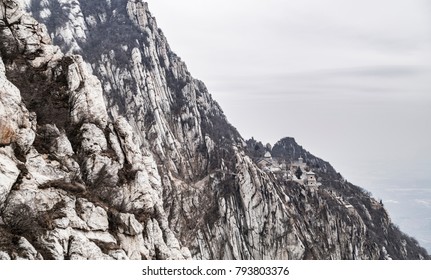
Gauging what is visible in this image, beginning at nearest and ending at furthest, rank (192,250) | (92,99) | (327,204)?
(92,99)
(192,250)
(327,204)

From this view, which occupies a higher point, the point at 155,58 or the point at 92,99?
the point at 155,58

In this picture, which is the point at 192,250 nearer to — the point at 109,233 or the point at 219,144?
the point at 219,144

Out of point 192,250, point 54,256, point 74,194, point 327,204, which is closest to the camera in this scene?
point 54,256

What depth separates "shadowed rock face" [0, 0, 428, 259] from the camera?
58.5ft

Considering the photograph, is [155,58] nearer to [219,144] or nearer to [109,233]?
[219,144]

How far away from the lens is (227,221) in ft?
217

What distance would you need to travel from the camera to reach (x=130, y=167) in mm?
25000

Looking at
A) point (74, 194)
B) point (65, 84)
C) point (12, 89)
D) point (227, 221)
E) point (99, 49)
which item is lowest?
point (227, 221)

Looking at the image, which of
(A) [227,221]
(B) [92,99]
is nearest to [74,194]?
(B) [92,99]

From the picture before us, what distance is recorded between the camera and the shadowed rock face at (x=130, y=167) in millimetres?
17828

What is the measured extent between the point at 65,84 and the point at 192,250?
1593 inches

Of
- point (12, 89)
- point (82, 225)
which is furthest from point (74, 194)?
point (12, 89)

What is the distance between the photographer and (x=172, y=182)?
64.2 metres

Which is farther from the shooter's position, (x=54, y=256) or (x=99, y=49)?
(x=99, y=49)
